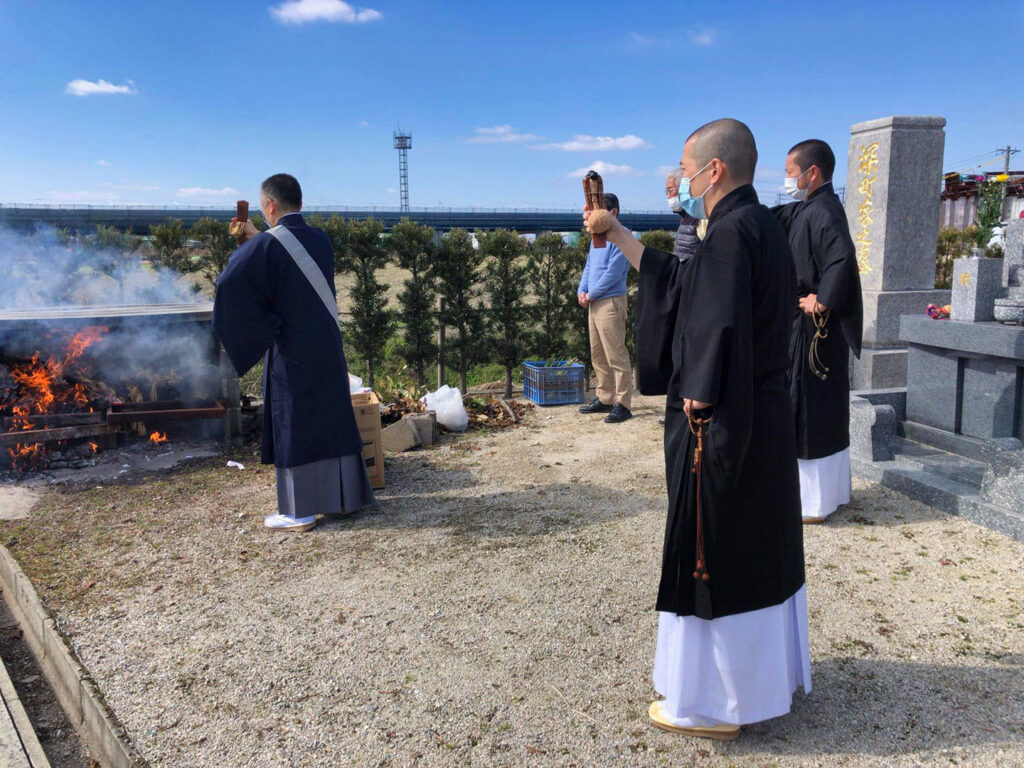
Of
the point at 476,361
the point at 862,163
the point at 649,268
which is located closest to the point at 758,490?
the point at 649,268

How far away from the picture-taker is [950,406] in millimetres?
5824

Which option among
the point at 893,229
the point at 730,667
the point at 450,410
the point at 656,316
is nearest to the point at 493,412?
the point at 450,410

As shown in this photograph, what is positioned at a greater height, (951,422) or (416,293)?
(416,293)

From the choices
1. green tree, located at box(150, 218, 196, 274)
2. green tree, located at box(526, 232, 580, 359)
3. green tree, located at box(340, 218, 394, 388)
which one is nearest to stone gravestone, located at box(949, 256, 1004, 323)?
green tree, located at box(526, 232, 580, 359)

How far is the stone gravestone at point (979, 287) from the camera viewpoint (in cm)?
554

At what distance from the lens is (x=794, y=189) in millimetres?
5199

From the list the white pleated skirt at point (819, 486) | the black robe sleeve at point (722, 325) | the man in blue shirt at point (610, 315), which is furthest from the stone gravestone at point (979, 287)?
the black robe sleeve at point (722, 325)

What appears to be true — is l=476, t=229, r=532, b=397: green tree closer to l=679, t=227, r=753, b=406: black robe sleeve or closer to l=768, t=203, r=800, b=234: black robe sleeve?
l=768, t=203, r=800, b=234: black robe sleeve

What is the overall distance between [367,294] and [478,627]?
6.11 m

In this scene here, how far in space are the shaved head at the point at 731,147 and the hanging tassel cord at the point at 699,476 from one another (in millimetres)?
862

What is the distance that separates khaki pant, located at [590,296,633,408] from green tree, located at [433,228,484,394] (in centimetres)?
200

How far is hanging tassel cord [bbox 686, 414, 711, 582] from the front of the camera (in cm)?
254

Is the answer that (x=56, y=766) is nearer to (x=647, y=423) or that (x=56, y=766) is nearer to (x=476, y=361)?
(x=647, y=423)

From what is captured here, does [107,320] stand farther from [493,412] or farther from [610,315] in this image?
[610,315]
